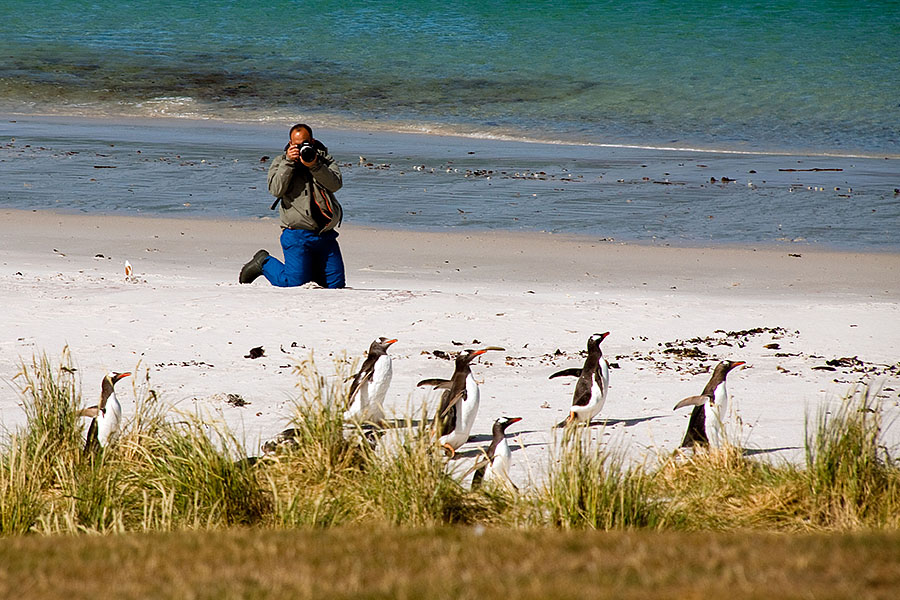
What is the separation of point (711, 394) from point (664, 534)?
6.04 feet

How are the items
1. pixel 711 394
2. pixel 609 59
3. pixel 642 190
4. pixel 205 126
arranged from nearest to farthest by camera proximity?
1. pixel 711 394
2. pixel 642 190
3. pixel 205 126
4. pixel 609 59

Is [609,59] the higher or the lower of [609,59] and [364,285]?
the higher

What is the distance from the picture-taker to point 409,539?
12.4ft

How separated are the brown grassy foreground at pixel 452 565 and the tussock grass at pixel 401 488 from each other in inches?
19.5

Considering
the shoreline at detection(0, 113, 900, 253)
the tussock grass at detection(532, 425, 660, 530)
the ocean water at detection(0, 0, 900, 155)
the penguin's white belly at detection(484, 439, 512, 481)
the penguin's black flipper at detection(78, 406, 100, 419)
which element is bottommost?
the tussock grass at detection(532, 425, 660, 530)

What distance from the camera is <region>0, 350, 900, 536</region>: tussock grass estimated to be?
441cm

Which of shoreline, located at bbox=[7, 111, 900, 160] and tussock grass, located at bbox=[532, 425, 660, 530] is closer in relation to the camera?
tussock grass, located at bbox=[532, 425, 660, 530]

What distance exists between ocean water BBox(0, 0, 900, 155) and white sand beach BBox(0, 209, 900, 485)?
12.8 meters

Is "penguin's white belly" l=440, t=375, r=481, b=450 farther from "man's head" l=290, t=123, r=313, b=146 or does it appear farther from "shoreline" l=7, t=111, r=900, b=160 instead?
"shoreline" l=7, t=111, r=900, b=160

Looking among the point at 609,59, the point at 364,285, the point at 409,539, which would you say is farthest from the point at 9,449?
the point at 609,59

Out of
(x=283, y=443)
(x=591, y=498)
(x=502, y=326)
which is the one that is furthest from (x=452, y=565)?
(x=502, y=326)

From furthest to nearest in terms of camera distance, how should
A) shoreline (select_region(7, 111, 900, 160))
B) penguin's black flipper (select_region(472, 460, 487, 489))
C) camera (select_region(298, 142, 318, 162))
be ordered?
1. shoreline (select_region(7, 111, 900, 160))
2. camera (select_region(298, 142, 318, 162))
3. penguin's black flipper (select_region(472, 460, 487, 489))

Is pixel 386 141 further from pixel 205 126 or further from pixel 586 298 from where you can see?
pixel 586 298

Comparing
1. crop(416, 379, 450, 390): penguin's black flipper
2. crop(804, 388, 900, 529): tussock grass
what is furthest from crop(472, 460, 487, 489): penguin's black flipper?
crop(804, 388, 900, 529): tussock grass
